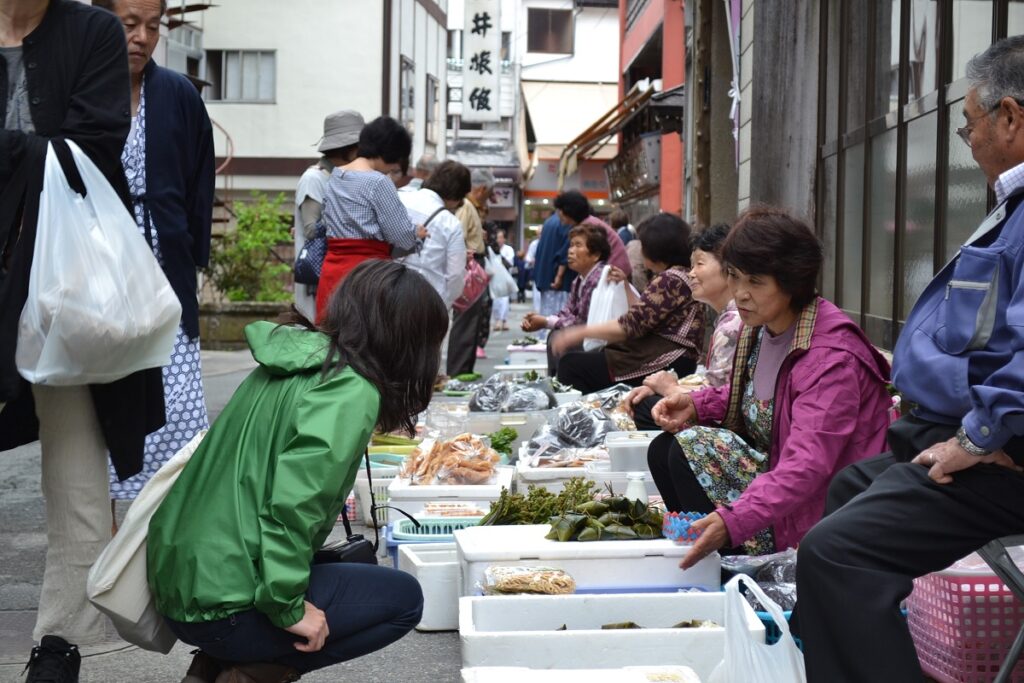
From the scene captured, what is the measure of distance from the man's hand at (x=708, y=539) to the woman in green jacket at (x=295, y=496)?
0.99m

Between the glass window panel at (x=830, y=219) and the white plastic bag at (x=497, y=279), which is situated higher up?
the glass window panel at (x=830, y=219)

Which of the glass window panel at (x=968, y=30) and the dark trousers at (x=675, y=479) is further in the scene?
the glass window panel at (x=968, y=30)

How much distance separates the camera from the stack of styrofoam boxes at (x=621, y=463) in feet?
19.6

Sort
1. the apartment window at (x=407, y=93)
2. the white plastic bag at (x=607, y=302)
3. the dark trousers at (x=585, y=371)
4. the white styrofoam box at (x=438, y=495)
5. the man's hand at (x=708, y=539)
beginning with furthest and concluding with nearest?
the apartment window at (x=407, y=93), the white plastic bag at (x=607, y=302), the dark trousers at (x=585, y=371), the white styrofoam box at (x=438, y=495), the man's hand at (x=708, y=539)

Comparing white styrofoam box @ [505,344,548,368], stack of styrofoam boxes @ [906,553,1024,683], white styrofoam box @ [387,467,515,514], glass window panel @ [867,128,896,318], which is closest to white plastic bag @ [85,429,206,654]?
stack of styrofoam boxes @ [906,553,1024,683]

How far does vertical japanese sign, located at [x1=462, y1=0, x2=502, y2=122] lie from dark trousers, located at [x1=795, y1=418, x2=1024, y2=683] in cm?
3218

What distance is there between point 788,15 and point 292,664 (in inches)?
261

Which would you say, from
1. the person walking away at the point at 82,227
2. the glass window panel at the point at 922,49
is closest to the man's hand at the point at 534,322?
the glass window panel at the point at 922,49

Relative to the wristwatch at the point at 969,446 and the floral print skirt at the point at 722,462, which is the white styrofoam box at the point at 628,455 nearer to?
the floral print skirt at the point at 722,462

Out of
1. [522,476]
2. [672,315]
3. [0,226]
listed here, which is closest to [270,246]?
[672,315]

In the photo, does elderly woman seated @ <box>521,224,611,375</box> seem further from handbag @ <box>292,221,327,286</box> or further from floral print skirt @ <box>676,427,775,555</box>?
floral print skirt @ <box>676,427,775,555</box>

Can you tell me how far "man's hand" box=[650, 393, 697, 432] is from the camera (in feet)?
16.2

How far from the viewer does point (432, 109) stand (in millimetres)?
36062

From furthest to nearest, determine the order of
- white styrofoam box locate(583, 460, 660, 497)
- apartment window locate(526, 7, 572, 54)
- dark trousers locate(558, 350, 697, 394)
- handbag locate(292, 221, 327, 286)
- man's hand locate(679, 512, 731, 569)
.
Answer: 1. apartment window locate(526, 7, 572, 54)
2. dark trousers locate(558, 350, 697, 394)
3. handbag locate(292, 221, 327, 286)
4. white styrofoam box locate(583, 460, 660, 497)
5. man's hand locate(679, 512, 731, 569)
